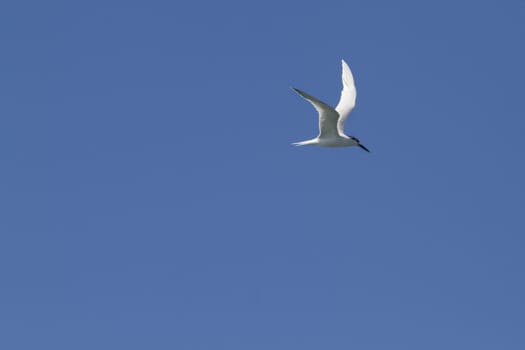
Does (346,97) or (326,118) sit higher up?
(346,97)

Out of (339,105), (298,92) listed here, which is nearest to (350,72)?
(339,105)

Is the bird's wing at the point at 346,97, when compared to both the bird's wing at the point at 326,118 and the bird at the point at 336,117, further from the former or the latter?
the bird's wing at the point at 326,118

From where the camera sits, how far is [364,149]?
5181 centimetres

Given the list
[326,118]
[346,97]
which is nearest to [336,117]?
[326,118]

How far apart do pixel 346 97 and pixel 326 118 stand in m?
5.33

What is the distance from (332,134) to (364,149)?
368cm

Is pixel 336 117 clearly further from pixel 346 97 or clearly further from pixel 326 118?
pixel 346 97

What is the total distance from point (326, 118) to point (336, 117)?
380mm

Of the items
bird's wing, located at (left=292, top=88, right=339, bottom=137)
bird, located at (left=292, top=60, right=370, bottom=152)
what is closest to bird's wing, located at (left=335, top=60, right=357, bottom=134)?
bird, located at (left=292, top=60, right=370, bottom=152)

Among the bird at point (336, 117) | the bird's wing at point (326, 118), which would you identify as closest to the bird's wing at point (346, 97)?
the bird at point (336, 117)

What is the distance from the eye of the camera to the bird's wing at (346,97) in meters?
51.5

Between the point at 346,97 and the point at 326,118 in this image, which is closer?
the point at 326,118

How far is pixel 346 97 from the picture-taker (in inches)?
2062

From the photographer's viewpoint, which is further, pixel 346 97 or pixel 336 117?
pixel 346 97
